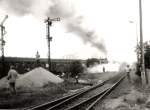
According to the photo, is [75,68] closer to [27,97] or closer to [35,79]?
[35,79]

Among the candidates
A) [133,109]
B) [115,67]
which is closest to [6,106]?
[133,109]

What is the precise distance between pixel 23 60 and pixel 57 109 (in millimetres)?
77432

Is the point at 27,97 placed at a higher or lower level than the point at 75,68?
lower

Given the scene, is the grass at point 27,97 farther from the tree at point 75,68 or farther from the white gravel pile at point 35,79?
the tree at point 75,68

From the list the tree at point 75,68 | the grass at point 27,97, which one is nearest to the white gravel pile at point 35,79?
the grass at point 27,97

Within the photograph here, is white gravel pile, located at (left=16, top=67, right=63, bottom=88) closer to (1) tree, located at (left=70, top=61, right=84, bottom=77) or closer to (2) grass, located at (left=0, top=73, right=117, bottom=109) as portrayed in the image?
(2) grass, located at (left=0, top=73, right=117, bottom=109)

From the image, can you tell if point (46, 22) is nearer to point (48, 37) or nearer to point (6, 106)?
point (48, 37)

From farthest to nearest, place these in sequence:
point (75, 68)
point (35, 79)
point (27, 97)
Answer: point (75, 68), point (35, 79), point (27, 97)

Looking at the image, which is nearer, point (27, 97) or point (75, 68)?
point (27, 97)

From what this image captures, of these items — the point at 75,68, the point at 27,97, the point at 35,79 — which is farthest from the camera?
the point at 75,68

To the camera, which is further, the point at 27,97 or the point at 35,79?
the point at 35,79

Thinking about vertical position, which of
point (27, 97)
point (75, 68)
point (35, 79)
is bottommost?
point (27, 97)

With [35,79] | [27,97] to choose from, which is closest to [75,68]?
[35,79]

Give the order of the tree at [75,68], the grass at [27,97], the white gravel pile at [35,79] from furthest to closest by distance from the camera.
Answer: the tree at [75,68], the white gravel pile at [35,79], the grass at [27,97]
